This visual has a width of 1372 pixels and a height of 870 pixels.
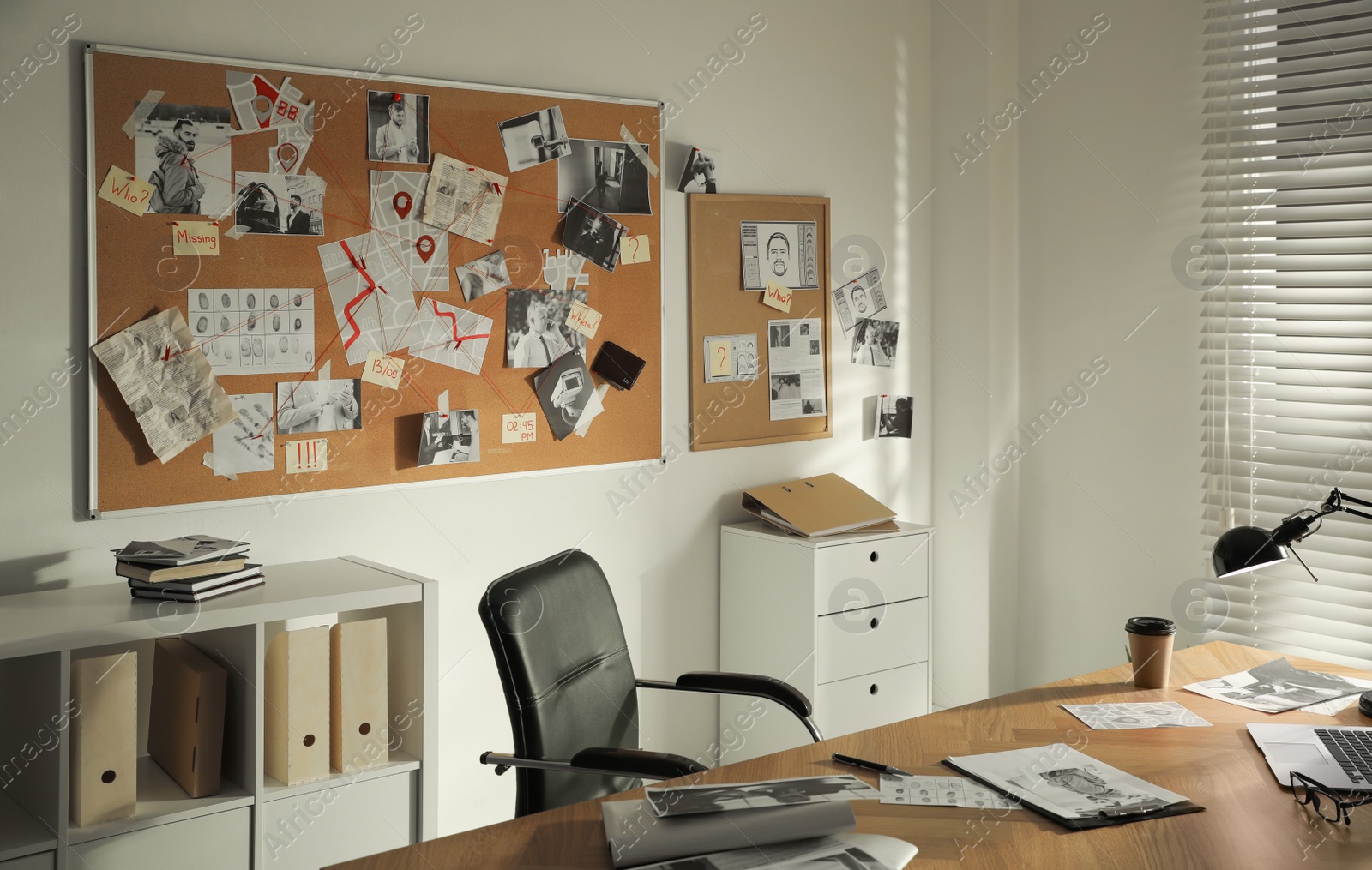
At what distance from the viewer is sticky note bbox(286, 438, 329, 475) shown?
102 inches

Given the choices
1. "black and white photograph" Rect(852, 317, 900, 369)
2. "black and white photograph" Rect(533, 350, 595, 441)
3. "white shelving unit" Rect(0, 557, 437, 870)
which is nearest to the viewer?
"white shelving unit" Rect(0, 557, 437, 870)

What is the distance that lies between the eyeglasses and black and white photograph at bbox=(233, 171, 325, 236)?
7.81ft

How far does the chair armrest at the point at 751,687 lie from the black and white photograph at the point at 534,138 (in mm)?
1501

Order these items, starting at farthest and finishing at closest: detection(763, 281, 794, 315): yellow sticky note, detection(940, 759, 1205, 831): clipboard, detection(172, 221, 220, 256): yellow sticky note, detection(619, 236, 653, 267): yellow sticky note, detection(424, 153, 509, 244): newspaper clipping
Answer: detection(763, 281, 794, 315): yellow sticky note < detection(619, 236, 653, 267): yellow sticky note < detection(424, 153, 509, 244): newspaper clipping < detection(172, 221, 220, 256): yellow sticky note < detection(940, 759, 1205, 831): clipboard

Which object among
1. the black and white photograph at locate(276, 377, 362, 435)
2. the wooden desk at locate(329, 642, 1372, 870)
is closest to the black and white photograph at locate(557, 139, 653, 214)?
the black and white photograph at locate(276, 377, 362, 435)

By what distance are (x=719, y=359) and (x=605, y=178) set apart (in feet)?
2.29

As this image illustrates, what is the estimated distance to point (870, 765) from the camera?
1.73 metres

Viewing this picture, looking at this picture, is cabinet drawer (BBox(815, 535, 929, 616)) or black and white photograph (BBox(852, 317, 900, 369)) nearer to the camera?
cabinet drawer (BBox(815, 535, 929, 616))

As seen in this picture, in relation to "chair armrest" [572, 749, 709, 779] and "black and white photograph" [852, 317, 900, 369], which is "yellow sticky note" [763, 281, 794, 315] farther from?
"chair armrest" [572, 749, 709, 779]

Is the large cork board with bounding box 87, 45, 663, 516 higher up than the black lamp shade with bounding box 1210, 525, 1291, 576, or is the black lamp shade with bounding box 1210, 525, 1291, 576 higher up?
the large cork board with bounding box 87, 45, 663, 516

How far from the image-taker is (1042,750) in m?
1.81

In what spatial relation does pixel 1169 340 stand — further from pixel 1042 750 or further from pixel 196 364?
pixel 196 364

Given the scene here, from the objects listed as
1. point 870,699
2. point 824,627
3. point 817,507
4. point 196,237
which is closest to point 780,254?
point 817,507

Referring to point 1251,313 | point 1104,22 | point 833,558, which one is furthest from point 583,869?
point 1104,22
